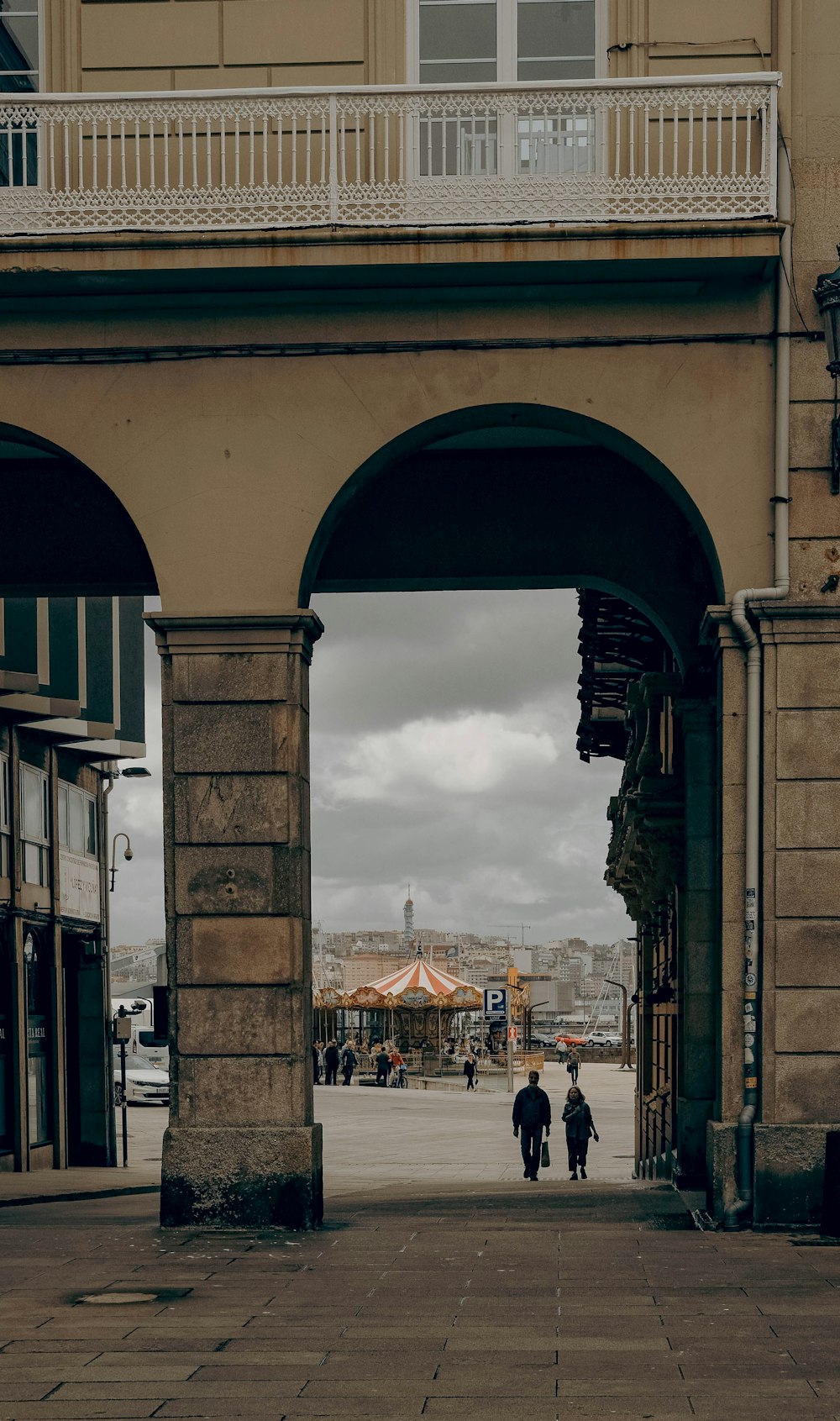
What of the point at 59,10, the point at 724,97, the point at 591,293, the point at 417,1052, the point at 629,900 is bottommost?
the point at 417,1052

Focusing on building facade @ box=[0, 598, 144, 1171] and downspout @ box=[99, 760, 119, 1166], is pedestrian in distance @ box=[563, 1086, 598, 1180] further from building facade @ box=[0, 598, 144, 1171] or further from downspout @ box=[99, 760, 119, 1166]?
downspout @ box=[99, 760, 119, 1166]

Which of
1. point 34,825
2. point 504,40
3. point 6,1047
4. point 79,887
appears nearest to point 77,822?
point 79,887

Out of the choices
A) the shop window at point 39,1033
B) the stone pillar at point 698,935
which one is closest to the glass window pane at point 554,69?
the stone pillar at point 698,935

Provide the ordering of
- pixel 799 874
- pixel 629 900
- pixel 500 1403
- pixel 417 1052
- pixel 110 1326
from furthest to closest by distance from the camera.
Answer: pixel 417 1052, pixel 629 900, pixel 799 874, pixel 110 1326, pixel 500 1403

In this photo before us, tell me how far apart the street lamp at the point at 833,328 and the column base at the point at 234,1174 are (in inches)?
264

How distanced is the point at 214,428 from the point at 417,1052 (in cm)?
5241

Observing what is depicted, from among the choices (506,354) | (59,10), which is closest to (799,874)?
(506,354)

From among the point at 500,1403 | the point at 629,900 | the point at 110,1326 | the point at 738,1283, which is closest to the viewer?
the point at 500,1403

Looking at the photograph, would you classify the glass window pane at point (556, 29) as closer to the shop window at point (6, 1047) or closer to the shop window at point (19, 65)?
the shop window at point (19, 65)

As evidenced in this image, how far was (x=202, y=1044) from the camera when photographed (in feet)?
47.3

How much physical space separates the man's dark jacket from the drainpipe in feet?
36.0

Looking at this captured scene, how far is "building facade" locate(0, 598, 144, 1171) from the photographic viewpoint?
87.2 ft

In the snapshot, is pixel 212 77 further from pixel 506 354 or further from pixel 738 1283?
pixel 738 1283

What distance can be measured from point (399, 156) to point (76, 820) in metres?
17.7
